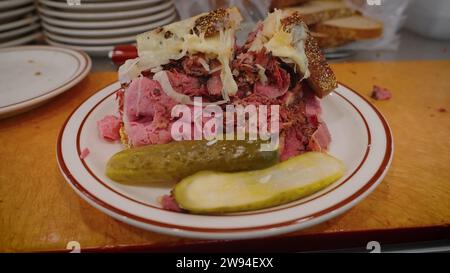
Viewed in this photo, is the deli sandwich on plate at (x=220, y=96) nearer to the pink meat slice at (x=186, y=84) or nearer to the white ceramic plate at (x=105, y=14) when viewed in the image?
the pink meat slice at (x=186, y=84)

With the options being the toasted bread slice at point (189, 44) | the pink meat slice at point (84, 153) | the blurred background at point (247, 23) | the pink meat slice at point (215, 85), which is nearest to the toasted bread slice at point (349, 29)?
the blurred background at point (247, 23)

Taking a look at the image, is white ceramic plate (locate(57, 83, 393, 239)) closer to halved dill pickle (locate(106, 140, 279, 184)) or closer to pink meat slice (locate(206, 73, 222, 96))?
halved dill pickle (locate(106, 140, 279, 184))

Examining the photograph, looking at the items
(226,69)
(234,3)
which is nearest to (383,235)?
(226,69)

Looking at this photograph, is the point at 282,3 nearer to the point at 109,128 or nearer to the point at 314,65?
the point at 314,65

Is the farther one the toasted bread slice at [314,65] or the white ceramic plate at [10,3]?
the white ceramic plate at [10,3]

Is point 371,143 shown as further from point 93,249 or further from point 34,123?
point 34,123
